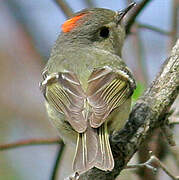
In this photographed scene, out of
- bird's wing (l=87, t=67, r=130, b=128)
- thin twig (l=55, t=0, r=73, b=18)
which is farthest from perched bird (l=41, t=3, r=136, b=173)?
thin twig (l=55, t=0, r=73, b=18)

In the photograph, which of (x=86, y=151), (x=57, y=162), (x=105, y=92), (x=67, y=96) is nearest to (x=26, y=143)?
(x=57, y=162)

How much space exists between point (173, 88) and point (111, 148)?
1.67 ft

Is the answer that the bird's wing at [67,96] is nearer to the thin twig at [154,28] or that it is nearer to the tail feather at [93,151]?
the tail feather at [93,151]

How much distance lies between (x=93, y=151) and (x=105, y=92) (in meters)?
0.48

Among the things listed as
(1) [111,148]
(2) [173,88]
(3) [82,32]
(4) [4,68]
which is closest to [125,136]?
(1) [111,148]

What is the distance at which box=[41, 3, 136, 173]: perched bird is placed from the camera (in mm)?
3098

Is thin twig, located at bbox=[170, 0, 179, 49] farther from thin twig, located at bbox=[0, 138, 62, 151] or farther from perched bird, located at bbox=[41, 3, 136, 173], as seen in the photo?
thin twig, located at bbox=[0, 138, 62, 151]

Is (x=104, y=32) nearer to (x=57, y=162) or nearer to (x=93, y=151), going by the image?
(x=57, y=162)

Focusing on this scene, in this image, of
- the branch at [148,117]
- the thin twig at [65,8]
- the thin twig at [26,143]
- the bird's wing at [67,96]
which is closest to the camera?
the branch at [148,117]

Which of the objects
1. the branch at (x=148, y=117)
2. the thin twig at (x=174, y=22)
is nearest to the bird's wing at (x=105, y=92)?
the branch at (x=148, y=117)

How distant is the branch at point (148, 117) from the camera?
3025 millimetres

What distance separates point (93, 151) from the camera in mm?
3039

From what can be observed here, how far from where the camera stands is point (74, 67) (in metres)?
3.77

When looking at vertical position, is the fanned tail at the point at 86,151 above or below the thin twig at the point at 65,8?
below
